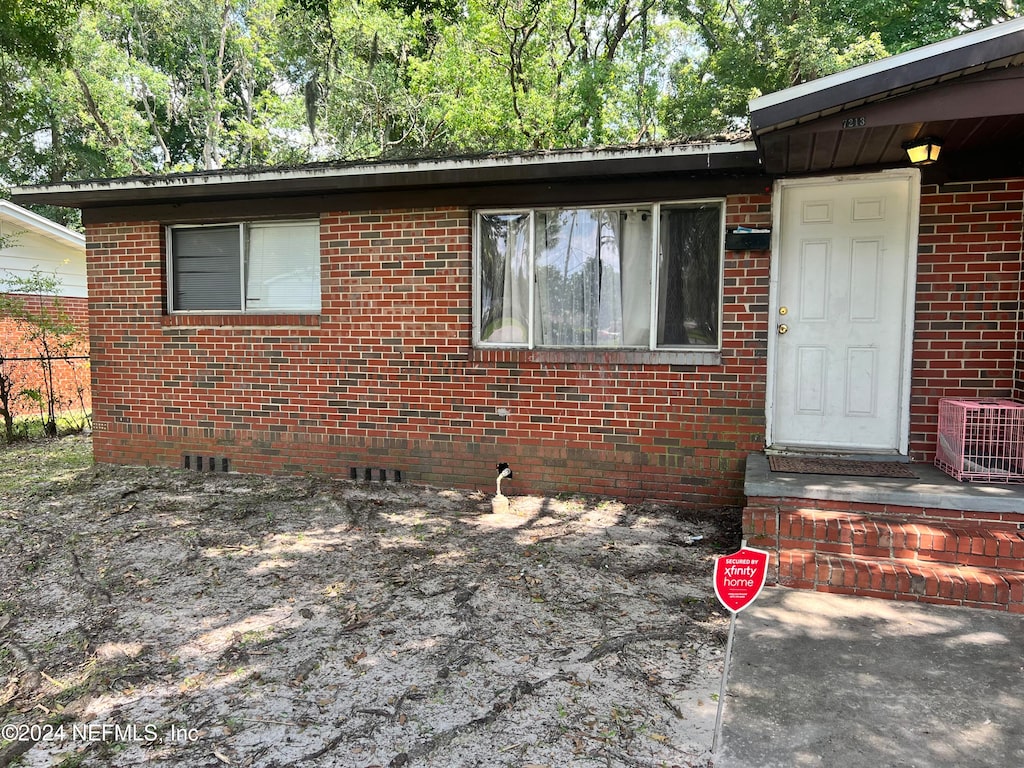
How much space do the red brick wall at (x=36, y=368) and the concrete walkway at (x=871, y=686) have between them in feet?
33.5

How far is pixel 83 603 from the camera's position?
12.5 feet

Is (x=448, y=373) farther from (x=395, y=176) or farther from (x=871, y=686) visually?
(x=871, y=686)

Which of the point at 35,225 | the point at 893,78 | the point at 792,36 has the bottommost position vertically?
the point at 893,78

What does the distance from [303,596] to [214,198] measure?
4.50 meters

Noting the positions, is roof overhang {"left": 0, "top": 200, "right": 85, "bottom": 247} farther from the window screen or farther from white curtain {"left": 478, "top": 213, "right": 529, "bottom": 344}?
white curtain {"left": 478, "top": 213, "right": 529, "bottom": 344}

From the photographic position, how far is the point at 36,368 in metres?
10.0

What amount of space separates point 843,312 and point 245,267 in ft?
18.3

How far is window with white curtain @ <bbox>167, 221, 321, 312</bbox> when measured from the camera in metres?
6.66

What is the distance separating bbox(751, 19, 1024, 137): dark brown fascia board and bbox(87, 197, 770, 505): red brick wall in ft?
5.04

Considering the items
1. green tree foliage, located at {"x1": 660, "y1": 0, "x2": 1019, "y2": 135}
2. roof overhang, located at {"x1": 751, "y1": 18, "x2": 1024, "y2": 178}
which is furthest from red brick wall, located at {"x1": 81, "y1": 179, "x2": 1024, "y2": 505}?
green tree foliage, located at {"x1": 660, "y1": 0, "x2": 1019, "y2": 135}

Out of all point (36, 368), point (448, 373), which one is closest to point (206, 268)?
point (448, 373)

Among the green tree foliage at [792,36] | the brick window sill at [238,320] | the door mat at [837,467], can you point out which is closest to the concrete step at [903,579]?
the door mat at [837,467]

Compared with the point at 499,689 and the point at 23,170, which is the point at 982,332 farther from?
the point at 23,170

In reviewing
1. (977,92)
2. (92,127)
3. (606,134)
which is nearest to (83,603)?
(977,92)
